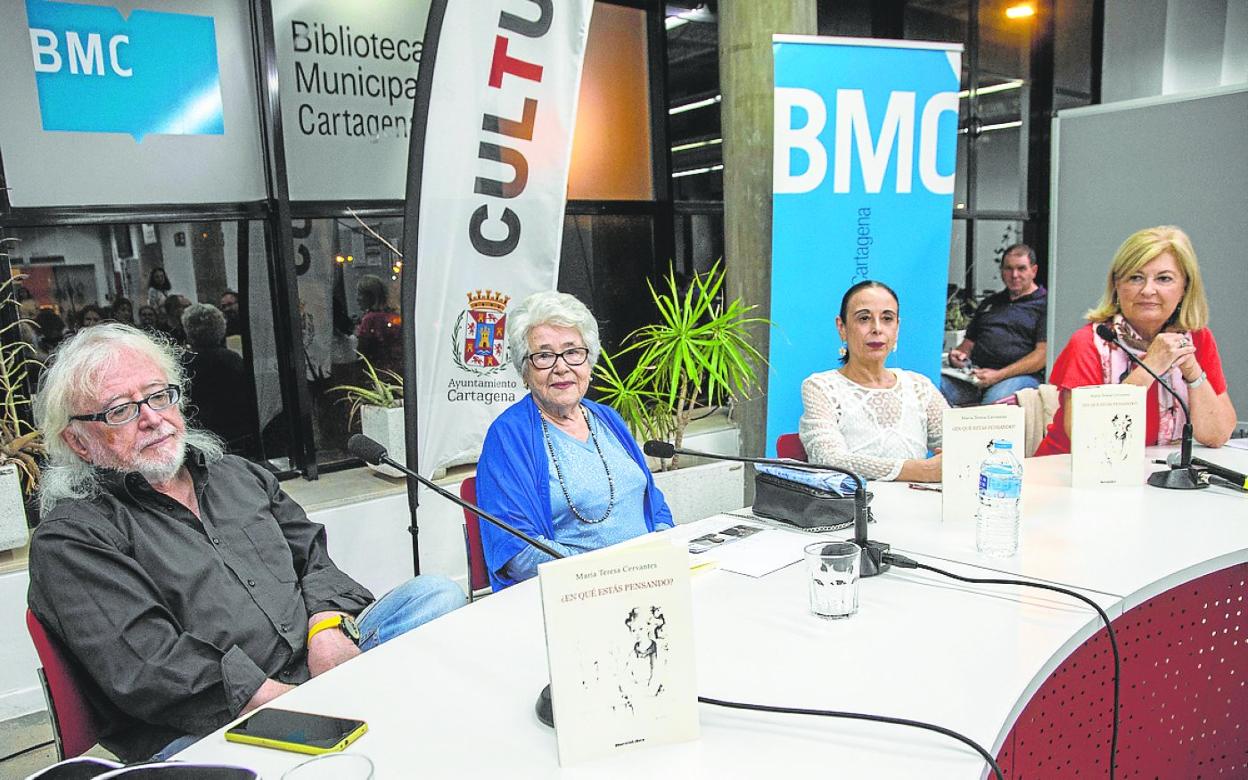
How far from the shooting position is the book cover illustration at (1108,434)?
2164 mm

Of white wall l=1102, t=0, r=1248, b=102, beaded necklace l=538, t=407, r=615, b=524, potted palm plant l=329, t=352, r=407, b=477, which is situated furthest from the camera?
white wall l=1102, t=0, r=1248, b=102

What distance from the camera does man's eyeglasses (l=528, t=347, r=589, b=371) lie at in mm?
2150

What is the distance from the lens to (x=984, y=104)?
602 cm

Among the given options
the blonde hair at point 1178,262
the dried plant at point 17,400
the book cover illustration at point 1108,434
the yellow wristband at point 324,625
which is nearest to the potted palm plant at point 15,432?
the dried plant at point 17,400

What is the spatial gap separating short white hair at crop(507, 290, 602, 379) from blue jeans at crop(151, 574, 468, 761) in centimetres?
60

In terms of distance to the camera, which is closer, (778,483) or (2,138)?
(778,483)

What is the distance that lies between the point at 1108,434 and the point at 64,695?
2352 millimetres

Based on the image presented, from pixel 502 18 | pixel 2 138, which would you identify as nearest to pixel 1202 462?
pixel 502 18

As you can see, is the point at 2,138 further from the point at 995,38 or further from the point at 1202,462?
the point at 995,38

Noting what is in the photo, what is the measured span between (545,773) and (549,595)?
21cm

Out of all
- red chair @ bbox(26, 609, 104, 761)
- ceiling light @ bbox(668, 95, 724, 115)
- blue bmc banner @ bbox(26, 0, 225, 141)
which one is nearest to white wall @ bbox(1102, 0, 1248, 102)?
ceiling light @ bbox(668, 95, 724, 115)

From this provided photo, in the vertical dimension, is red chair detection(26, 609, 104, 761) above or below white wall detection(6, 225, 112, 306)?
below

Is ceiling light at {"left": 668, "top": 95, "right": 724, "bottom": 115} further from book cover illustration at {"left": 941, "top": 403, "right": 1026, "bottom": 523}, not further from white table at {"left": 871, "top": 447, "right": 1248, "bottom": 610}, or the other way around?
book cover illustration at {"left": 941, "top": 403, "right": 1026, "bottom": 523}

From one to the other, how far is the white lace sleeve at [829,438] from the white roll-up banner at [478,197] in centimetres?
101
